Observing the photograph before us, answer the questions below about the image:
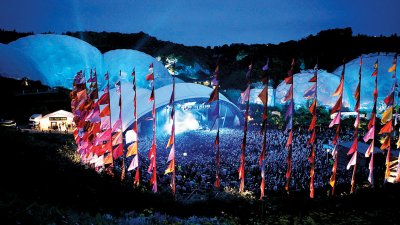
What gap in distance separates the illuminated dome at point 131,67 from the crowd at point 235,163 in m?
22.4

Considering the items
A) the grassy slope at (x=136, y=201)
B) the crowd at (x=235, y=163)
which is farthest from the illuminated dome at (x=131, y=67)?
the grassy slope at (x=136, y=201)

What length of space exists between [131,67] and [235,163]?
35.5 meters

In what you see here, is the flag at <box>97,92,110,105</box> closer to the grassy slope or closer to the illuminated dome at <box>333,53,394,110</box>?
the grassy slope

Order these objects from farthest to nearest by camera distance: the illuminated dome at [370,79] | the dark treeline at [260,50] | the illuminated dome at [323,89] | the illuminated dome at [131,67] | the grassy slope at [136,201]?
the dark treeline at [260,50] < the illuminated dome at [131,67] < the illuminated dome at [370,79] < the illuminated dome at [323,89] < the grassy slope at [136,201]

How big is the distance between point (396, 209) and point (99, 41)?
88.2 m

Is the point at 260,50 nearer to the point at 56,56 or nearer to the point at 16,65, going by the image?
the point at 56,56

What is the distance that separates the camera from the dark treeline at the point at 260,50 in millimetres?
70663

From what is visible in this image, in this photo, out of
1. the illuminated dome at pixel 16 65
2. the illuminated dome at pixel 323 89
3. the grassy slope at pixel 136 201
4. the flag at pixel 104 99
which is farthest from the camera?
the illuminated dome at pixel 323 89

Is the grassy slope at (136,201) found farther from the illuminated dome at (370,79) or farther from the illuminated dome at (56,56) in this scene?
the illuminated dome at (370,79)

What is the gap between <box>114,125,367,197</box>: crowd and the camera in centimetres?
1634

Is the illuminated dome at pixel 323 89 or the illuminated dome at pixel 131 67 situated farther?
the illuminated dome at pixel 131 67

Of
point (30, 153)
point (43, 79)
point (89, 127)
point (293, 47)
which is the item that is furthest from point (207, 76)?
point (30, 153)

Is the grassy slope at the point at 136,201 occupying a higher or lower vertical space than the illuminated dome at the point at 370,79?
lower

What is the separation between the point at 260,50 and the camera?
87250 millimetres
